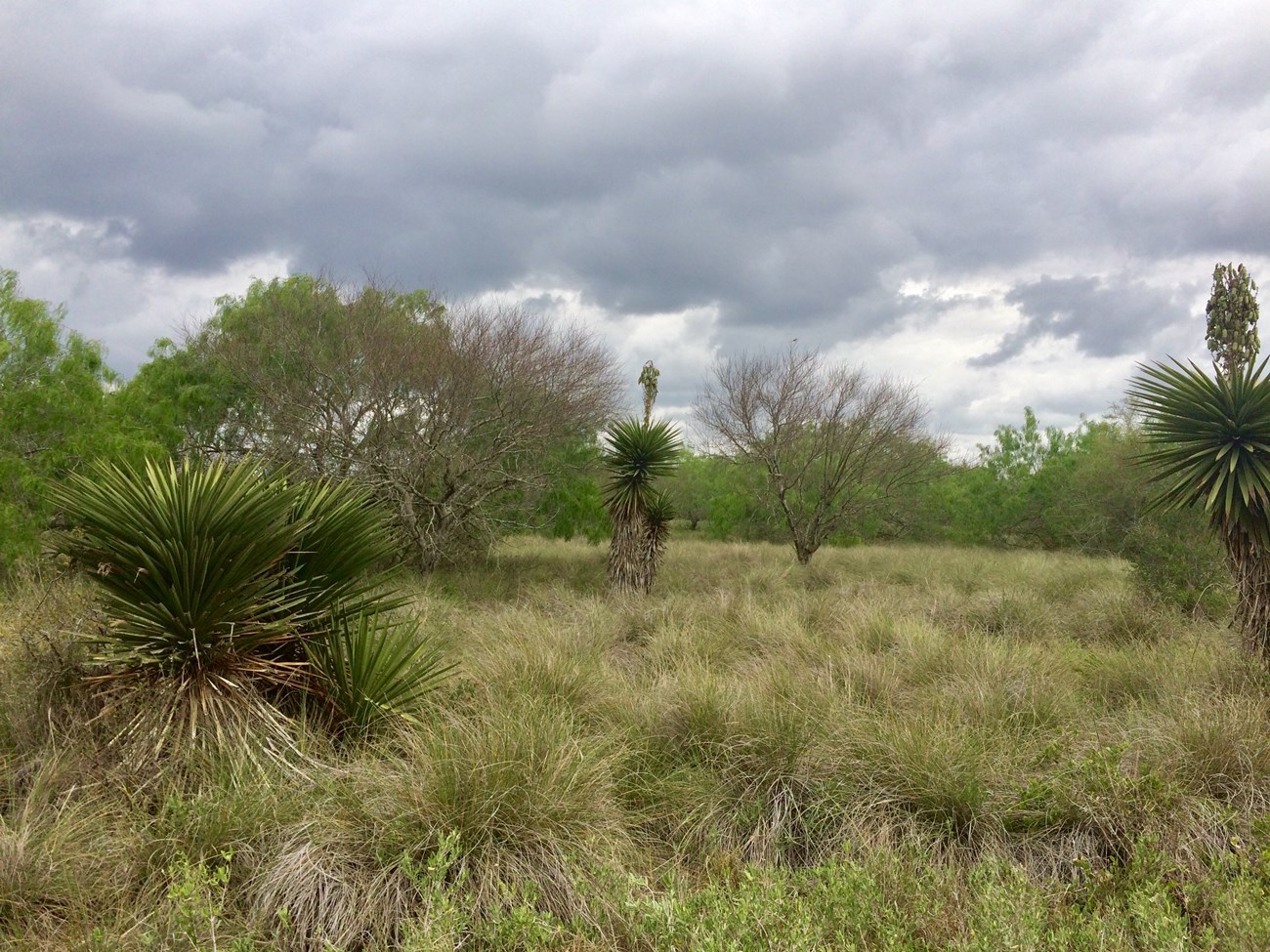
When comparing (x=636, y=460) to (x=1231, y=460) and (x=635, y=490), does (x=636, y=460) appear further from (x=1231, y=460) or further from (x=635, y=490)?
(x=1231, y=460)

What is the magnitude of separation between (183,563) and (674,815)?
3.40m

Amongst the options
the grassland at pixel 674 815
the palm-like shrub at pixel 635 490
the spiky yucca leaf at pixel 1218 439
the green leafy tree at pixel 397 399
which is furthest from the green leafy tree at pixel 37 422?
the spiky yucca leaf at pixel 1218 439

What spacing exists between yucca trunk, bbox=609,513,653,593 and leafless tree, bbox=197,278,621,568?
301 cm

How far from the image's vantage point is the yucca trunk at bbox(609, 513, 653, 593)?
15.1 metres

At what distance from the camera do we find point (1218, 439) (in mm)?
7094

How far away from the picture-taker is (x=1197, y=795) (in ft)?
14.2

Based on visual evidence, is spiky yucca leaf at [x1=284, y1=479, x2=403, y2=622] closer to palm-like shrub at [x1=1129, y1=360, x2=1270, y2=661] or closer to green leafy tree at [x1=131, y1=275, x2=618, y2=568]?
palm-like shrub at [x1=1129, y1=360, x2=1270, y2=661]

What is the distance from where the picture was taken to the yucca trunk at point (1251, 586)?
6.86 metres

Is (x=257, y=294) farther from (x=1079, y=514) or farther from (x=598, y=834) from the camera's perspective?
(x=1079, y=514)

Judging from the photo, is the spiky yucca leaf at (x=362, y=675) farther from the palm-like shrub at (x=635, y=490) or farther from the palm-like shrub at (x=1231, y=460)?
the palm-like shrub at (x=635, y=490)

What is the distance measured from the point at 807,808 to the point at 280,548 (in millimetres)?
3753

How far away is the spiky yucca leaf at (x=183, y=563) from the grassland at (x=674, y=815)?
65cm

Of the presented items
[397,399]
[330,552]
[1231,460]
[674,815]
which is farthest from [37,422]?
[1231,460]

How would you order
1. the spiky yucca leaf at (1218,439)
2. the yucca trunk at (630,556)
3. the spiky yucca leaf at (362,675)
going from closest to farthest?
1. the spiky yucca leaf at (362,675)
2. the spiky yucca leaf at (1218,439)
3. the yucca trunk at (630,556)
